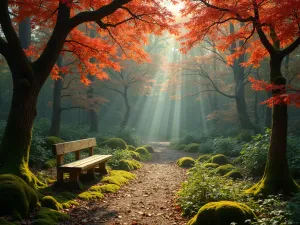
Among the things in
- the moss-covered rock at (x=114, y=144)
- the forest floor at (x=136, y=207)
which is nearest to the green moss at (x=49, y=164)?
the forest floor at (x=136, y=207)

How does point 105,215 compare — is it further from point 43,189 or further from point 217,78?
point 217,78

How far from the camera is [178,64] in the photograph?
845 inches

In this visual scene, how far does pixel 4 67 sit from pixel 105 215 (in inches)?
1112

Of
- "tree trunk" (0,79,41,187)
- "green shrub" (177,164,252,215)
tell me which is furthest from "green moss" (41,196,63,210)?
"green shrub" (177,164,252,215)

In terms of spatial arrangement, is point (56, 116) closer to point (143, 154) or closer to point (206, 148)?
point (143, 154)

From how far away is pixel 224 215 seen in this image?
4375 millimetres

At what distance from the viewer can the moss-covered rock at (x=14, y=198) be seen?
460cm

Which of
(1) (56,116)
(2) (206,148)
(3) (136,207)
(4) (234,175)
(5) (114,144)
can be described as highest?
(1) (56,116)

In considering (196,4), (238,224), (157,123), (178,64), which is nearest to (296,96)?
(238,224)

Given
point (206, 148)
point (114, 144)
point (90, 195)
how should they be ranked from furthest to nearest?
point (206, 148)
point (114, 144)
point (90, 195)

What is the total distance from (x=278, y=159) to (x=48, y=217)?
504cm

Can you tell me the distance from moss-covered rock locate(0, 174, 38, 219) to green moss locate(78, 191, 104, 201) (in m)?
1.47

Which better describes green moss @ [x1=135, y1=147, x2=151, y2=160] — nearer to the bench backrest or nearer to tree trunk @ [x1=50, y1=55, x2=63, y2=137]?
tree trunk @ [x1=50, y1=55, x2=63, y2=137]

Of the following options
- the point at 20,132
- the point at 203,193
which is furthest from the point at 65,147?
the point at 203,193
